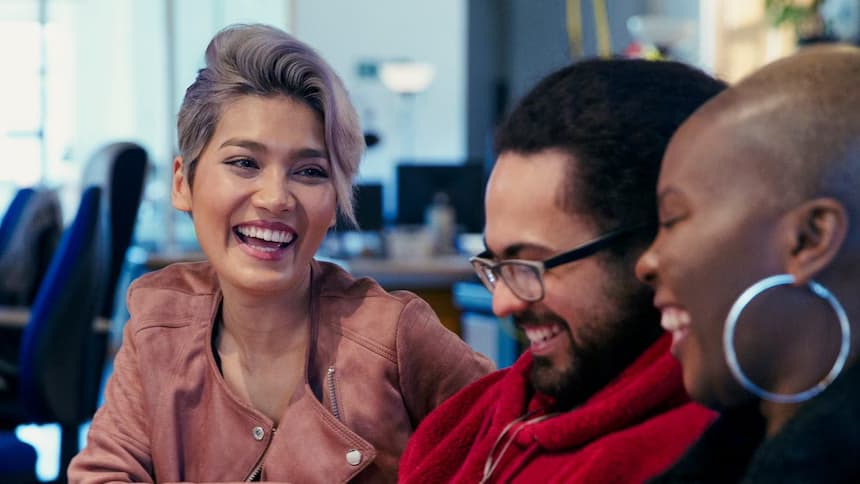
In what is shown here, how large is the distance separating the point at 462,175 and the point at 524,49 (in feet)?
11.5

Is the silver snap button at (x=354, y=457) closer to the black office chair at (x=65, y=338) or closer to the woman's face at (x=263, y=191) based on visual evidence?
the woman's face at (x=263, y=191)

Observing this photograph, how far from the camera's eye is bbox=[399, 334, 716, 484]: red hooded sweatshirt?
981 millimetres

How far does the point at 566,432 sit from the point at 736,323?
300 millimetres

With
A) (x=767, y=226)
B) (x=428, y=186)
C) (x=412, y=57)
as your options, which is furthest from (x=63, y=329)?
(x=412, y=57)

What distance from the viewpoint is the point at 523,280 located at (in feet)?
3.58

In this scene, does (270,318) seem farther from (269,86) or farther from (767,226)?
(767,226)

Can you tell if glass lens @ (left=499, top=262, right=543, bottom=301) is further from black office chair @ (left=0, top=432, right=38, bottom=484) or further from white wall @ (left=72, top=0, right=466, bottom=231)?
white wall @ (left=72, top=0, right=466, bottom=231)

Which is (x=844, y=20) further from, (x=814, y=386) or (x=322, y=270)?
(x=814, y=386)

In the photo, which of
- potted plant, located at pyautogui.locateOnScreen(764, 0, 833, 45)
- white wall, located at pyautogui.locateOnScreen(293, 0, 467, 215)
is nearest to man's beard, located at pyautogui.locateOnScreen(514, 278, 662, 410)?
potted plant, located at pyautogui.locateOnScreen(764, 0, 833, 45)

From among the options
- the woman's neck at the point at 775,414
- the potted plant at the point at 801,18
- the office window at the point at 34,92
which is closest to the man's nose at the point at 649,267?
the woman's neck at the point at 775,414

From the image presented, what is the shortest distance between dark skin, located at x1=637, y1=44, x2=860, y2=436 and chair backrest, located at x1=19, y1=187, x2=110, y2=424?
6.88 ft

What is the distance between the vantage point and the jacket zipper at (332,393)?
1528mm

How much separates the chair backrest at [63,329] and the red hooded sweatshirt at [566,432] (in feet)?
5.31

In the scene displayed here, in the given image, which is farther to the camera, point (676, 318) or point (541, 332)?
point (541, 332)
